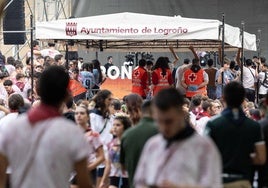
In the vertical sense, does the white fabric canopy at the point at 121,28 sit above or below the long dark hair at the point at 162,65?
above

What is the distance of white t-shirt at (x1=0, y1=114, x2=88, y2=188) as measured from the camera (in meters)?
5.78

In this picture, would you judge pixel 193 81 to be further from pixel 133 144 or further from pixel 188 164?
pixel 188 164

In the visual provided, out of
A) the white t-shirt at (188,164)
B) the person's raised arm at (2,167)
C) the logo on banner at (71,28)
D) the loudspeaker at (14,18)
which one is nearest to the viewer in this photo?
the white t-shirt at (188,164)

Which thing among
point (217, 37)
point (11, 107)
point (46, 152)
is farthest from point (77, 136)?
point (217, 37)

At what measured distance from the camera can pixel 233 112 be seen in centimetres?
797

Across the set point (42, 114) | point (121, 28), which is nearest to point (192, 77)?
point (121, 28)

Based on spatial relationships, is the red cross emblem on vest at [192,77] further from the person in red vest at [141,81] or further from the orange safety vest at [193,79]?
the person in red vest at [141,81]

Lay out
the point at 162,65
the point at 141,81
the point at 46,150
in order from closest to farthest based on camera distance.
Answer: the point at 46,150
the point at 162,65
the point at 141,81

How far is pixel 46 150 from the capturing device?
5805 mm

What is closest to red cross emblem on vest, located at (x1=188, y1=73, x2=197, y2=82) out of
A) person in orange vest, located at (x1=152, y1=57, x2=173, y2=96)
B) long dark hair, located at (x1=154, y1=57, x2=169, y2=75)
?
person in orange vest, located at (x1=152, y1=57, x2=173, y2=96)

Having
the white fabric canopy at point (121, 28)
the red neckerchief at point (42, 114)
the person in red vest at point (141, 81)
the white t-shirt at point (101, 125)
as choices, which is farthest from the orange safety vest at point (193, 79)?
A: the red neckerchief at point (42, 114)

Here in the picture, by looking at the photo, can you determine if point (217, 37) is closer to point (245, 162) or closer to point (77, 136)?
point (245, 162)

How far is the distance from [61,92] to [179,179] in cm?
112

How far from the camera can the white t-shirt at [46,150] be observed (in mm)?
5777
